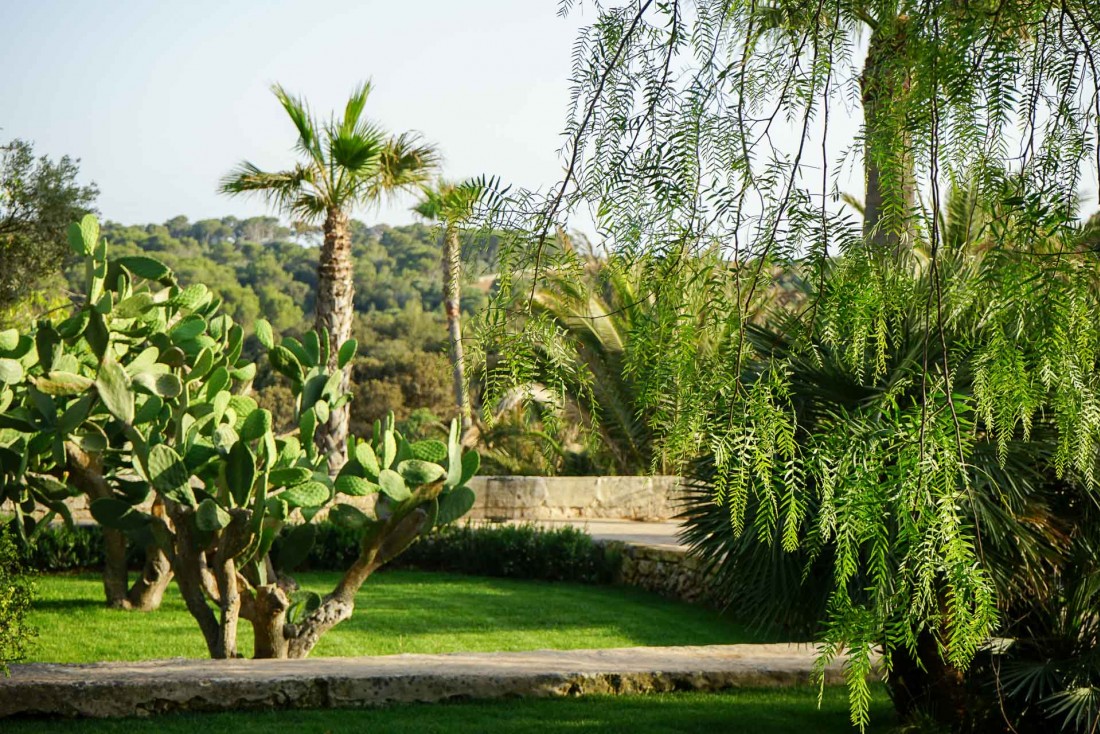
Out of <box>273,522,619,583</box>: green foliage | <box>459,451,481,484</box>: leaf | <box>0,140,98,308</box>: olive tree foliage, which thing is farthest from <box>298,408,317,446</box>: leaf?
<box>0,140,98,308</box>: olive tree foliage

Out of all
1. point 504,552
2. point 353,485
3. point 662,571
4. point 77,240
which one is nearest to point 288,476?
point 353,485

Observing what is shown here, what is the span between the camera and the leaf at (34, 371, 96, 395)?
5.78 m

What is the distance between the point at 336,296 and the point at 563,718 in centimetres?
904

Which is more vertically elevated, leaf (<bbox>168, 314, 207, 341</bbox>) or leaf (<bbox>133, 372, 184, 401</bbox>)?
leaf (<bbox>168, 314, 207, 341</bbox>)

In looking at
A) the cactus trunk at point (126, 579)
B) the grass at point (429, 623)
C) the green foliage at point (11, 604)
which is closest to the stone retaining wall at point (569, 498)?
the grass at point (429, 623)

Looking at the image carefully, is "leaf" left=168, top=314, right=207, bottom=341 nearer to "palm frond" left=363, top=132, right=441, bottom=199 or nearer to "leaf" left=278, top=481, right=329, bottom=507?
"leaf" left=278, top=481, right=329, bottom=507

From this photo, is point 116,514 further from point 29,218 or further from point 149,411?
point 29,218

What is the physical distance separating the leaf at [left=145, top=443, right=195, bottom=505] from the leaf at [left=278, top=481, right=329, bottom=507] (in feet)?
1.70

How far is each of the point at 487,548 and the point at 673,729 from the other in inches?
253

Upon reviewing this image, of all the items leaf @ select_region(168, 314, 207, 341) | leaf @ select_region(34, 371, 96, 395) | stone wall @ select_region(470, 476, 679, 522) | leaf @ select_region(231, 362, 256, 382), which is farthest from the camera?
stone wall @ select_region(470, 476, 679, 522)

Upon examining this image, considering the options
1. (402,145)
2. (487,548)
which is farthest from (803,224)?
(402,145)

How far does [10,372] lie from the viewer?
568cm

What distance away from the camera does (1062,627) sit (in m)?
4.67

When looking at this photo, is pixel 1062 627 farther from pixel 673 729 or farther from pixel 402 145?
pixel 402 145
